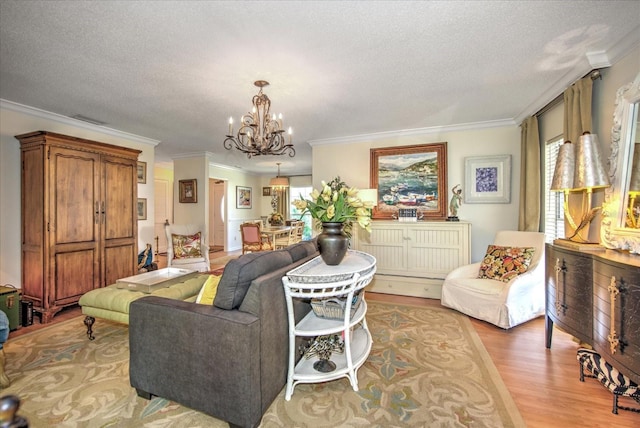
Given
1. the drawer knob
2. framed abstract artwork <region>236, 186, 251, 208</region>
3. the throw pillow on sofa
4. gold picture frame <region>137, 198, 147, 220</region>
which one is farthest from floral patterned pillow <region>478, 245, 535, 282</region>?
framed abstract artwork <region>236, 186, 251, 208</region>

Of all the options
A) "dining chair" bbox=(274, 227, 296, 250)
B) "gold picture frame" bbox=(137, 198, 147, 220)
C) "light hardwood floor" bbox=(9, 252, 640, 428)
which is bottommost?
"light hardwood floor" bbox=(9, 252, 640, 428)

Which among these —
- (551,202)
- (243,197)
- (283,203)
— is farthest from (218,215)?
(551,202)

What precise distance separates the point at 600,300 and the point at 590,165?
100 centimetres

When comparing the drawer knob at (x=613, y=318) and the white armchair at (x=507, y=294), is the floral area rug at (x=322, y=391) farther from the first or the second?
the drawer knob at (x=613, y=318)

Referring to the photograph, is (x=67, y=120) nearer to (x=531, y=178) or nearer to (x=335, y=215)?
(x=335, y=215)

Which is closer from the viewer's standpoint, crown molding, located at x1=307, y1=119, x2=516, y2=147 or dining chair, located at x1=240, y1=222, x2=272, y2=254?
crown molding, located at x1=307, y1=119, x2=516, y2=147

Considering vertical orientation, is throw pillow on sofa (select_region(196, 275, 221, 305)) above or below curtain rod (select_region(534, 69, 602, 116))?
below

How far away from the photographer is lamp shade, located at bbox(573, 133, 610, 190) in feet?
6.95

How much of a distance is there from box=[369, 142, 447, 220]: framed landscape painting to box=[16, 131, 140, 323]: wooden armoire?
12.4ft

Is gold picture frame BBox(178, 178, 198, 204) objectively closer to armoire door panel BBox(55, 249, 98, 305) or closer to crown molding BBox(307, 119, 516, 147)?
armoire door panel BBox(55, 249, 98, 305)

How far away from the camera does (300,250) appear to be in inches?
90.9

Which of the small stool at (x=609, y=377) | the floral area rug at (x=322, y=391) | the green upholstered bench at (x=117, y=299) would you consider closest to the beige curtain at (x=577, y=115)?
the small stool at (x=609, y=377)

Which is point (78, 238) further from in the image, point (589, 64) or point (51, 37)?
point (589, 64)

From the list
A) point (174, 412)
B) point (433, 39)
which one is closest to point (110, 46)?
point (433, 39)
